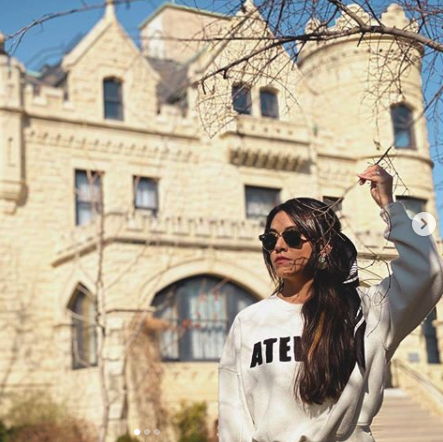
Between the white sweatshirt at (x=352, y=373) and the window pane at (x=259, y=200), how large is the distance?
2093 cm

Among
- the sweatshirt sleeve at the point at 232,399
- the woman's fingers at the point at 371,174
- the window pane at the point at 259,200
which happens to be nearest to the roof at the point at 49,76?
the window pane at the point at 259,200

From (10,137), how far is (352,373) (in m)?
19.6

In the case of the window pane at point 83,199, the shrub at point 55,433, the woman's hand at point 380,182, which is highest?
the window pane at point 83,199

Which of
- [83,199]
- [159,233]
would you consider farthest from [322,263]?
[83,199]

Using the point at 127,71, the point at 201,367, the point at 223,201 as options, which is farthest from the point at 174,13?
the point at 201,367

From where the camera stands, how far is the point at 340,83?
80.3 feet

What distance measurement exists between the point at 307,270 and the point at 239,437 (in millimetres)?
636

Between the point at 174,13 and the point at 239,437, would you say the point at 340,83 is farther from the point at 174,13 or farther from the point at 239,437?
the point at 239,437

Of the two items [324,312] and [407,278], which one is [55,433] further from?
[407,278]

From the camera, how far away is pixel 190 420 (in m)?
18.7

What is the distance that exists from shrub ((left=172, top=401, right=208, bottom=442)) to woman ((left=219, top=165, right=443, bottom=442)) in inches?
628

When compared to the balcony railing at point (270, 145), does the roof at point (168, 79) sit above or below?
above

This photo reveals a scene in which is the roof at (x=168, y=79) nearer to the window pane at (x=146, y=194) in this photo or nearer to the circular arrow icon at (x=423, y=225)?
the window pane at (x=146, y=194)

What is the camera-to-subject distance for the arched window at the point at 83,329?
64.7ft
